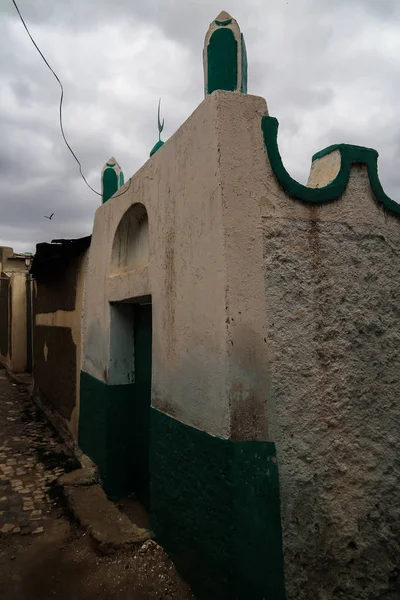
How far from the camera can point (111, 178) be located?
589 centimetres

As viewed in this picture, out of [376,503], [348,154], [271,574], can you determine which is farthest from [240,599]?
[348,154]

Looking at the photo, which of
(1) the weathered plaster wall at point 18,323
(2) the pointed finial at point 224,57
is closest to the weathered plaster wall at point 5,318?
(1) the weathered plaster wall at point 18,323

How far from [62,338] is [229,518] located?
17.6ft

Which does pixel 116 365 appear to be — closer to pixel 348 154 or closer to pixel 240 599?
pixel 240 599

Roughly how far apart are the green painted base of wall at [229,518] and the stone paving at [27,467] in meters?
2.10

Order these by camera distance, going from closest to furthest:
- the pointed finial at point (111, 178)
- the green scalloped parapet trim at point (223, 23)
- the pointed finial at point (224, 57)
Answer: the pointed finial at point (224, 57) → the green scalloped parapet trim at point (223, 23) → the pointed finial at point (111, 178)

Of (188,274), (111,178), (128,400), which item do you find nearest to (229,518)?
(188,274)

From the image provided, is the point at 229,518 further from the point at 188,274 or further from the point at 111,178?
the point at 111,178

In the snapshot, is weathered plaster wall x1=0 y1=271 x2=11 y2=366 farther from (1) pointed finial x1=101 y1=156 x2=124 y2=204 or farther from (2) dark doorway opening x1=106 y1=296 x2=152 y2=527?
(2) dark doorway opening x1=106 y1=296 x2=152 y2=527

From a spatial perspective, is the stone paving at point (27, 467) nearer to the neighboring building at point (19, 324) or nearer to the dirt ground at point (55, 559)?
the dirt ground at point (55, 559)

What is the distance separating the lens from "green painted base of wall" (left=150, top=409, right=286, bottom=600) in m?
2.56

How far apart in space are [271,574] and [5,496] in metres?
3.67

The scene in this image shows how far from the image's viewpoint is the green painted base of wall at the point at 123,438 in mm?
4848

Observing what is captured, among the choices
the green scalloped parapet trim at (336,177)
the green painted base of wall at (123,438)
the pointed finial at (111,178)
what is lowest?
the green painted base of wall at (123,438)
